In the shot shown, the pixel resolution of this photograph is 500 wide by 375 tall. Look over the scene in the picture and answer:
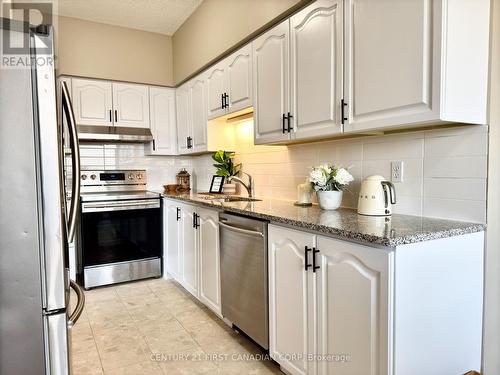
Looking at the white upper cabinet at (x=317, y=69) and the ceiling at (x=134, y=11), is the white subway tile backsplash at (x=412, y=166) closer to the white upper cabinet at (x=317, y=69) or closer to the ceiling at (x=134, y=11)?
the white upper cabinet at (x=317, y=69)

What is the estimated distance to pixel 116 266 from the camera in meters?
3.48

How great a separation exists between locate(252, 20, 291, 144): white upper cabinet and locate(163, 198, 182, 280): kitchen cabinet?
1296mm

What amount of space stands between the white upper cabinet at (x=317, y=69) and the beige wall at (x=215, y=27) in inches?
8.6

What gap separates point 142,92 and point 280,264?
9.76 feet

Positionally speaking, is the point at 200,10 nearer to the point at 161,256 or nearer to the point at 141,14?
the point at 141,14

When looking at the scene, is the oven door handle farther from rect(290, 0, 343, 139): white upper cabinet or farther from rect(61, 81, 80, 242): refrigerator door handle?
rect(61, 81, 80, 242): refrigerator door handle

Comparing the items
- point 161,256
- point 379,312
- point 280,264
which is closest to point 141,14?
point 161,256

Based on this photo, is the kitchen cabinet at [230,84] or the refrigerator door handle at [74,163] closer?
the refrigerator door handle at [74,163]

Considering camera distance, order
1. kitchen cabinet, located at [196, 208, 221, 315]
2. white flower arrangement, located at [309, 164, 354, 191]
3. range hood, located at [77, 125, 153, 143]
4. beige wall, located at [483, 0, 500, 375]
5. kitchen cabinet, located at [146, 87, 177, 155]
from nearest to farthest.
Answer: beige wall, located at [483, 0, 500, 375] → white flower arrangement, located at [309, 164, 354, 191] → kitchen cabinet, located at [196, 208, 221, 315] → range hood, located at [77, 125, 153, 143] → kitchen cabinet, located at [146, 87, 177, 155]

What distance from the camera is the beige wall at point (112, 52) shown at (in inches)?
142

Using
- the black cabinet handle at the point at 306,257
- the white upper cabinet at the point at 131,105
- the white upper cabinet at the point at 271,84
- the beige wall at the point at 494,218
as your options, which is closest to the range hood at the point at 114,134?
the white upper cabinet at the point at 131,105

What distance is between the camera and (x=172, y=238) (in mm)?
3494

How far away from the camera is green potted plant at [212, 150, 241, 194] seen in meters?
3.29

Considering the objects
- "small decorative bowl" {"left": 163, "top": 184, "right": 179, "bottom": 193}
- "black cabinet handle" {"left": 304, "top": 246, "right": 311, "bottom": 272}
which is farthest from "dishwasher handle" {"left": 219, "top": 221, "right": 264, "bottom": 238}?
"small decorative bowl" {"left": 163, "top": 184, "right": 179, "bottom": 193}
